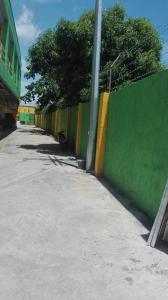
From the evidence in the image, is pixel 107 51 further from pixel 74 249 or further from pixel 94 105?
pixel 74 249

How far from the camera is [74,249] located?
15.3 ft

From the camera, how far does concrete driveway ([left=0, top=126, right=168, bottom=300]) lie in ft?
11.9

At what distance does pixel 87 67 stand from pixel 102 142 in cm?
532

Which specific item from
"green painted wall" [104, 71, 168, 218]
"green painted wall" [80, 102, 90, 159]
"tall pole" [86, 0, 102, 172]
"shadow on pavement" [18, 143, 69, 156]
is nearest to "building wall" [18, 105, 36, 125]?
"shadow on pavement" [18, 143, 69, 156]

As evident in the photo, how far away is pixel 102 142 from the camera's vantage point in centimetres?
1057

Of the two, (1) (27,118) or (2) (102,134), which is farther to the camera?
(1) (27,118)

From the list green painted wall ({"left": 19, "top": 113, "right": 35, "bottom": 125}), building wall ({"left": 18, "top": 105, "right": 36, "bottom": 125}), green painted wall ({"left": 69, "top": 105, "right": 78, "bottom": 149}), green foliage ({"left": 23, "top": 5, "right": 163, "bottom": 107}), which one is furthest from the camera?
green painted wall ({"left": 19, "top": 113, "right": 35, "bottom": 125})

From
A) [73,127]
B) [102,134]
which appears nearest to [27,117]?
[73,127]

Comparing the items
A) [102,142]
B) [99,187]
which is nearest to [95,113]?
[102,142]

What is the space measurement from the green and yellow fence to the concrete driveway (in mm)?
451

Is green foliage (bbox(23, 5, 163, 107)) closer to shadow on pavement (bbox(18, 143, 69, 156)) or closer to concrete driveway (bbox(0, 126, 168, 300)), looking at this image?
shadow on pavement (bbox(18, 143, 69, 156))

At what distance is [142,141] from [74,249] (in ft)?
9.69

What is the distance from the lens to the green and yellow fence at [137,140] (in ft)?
20.0

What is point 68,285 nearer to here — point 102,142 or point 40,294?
point 40,294
